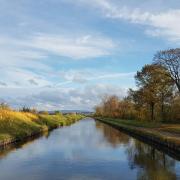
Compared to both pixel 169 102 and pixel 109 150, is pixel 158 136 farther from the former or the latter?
pixel 169 102

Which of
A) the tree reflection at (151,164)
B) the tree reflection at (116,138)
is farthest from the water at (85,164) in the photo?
the tree reflection at (116,138)

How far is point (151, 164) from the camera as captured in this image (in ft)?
83.6

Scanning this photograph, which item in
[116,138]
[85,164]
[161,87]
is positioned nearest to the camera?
[85,164]

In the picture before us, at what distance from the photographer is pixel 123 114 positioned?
11025 centimetres

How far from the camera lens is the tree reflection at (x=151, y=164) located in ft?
68.9

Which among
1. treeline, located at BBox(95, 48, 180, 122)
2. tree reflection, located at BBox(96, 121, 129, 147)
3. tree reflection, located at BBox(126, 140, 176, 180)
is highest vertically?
treeline, located at BBox(95, 48, 180, 122)

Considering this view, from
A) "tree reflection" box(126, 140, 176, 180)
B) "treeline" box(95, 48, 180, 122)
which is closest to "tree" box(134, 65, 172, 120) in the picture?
"treeline" box(95, 48, 180, 122)

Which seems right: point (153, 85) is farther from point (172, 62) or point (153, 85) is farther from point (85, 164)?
point (85, 164)

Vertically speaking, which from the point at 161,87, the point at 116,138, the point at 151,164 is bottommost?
the point at 151,164

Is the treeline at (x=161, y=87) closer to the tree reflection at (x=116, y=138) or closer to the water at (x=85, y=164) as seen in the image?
the tree reflection at (x=116, y=138)

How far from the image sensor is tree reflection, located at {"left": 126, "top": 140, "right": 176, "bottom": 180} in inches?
827

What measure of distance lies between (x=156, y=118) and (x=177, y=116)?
276 inches

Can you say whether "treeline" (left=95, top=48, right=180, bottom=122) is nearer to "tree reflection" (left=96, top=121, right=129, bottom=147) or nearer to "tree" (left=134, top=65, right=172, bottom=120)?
"tree" (left=134, top=65, right=172, bottom=120)

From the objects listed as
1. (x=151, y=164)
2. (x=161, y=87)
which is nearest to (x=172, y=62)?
(x=161, y=87)
